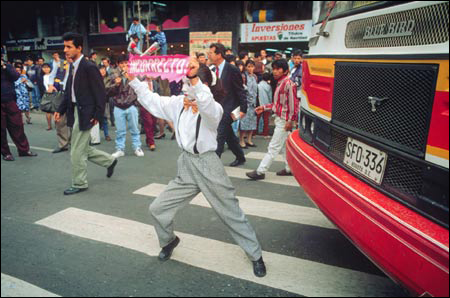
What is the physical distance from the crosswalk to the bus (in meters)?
0.59

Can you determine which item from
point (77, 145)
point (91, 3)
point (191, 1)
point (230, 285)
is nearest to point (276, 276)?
point (230, 285)

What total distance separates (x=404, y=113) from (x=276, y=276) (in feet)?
4.96

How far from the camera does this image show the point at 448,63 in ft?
5.13

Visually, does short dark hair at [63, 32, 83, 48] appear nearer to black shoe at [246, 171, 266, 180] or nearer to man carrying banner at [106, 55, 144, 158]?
man carrying banner at [106, 55, 144, 158]

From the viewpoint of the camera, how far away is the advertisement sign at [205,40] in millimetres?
17406

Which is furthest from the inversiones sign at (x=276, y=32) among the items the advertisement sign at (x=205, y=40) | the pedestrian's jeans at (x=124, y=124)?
the pedestrian's jeans at (x=124, y=124)

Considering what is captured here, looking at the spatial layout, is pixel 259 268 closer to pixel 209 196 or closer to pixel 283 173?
pixel 209 196

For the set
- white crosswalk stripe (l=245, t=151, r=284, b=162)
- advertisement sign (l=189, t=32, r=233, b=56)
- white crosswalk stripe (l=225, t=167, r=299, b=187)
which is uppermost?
advertisement sign (l=189, t=32, r=233, b=56)

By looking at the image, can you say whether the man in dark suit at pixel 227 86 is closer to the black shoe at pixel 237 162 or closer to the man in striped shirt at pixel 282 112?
the man in striped shirt at pixel 282 112

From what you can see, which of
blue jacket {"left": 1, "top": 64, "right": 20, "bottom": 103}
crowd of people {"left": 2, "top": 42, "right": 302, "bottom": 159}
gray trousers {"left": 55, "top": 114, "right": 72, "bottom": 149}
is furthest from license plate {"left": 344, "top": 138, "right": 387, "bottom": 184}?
gray trousers {"left": 55, "top": 114, "right": 72, "bottom": 149}

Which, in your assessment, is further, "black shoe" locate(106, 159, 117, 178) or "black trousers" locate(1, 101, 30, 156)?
"black trousers" locate(1, 101, 30, 156)

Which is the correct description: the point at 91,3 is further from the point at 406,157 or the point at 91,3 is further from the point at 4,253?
the point at 406,157

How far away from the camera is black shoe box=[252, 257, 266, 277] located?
8.64 ft

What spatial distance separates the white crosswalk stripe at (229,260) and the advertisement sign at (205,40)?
14.8 m
